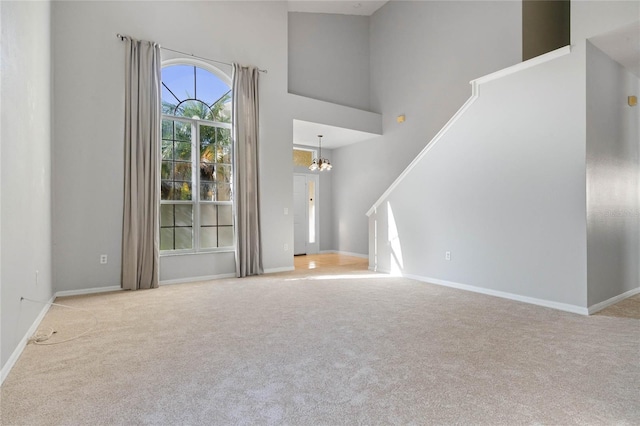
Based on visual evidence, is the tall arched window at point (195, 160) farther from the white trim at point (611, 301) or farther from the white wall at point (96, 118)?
the white trim at point (611, 301)

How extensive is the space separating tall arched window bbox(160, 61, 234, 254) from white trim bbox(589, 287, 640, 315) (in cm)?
508

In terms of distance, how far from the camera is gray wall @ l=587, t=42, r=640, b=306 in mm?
3805

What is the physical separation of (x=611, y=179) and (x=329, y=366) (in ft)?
13.5

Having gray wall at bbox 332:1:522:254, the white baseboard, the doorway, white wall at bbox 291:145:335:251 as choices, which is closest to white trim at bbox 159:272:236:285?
the white baseboard

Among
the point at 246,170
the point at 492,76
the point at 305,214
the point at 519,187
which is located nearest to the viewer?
the point at 519,187

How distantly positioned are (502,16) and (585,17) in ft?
7.45

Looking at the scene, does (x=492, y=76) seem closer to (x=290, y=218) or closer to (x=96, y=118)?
(x=290, y=218)

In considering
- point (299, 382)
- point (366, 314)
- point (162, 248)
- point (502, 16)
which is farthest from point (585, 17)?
point (162, 248)

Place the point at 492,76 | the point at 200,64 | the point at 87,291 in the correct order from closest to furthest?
the point at 492,76 → the point at 87,291 → the point at 200,64

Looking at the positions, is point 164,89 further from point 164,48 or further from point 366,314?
point 366,314

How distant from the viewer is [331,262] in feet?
25.1

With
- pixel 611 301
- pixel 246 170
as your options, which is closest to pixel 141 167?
pixel 246 170

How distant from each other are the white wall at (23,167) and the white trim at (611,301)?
5.35 metres

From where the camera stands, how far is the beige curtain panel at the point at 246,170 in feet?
19.0
